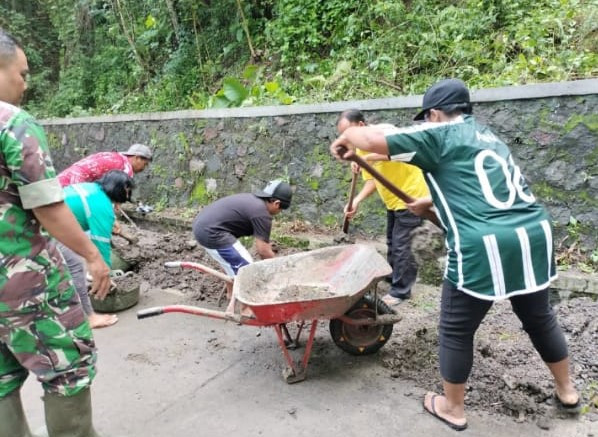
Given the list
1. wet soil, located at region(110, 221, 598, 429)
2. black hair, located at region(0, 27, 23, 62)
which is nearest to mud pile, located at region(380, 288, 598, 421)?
wet soil, located at region(110, 221, 598, 429)

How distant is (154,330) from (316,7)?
5692mm

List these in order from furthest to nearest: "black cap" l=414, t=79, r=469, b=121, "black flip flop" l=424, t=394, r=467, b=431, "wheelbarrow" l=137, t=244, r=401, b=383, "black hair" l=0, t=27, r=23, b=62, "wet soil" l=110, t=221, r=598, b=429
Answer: "wheelbarrow" l=137, t=244, r=401, b=383 < "wet soil" l=110, t=221, r=598, b=429 < "black flip flop" l=424, t=394, r=467, b=431 < "black cap" l=414, t=79, r=469, b=121 < "black hair" l=0, t=27, r=23, b=62

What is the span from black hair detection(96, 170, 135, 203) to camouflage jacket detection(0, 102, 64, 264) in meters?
1.94

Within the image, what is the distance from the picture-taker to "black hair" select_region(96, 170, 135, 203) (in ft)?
12.8

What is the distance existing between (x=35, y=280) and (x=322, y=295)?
1940 millimetres

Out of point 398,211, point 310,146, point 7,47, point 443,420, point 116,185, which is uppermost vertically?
point 7,47

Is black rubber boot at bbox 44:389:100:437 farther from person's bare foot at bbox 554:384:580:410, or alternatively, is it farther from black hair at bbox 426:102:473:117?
person's bare foot at bbox 554:384:580:410

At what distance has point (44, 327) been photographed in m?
2.03

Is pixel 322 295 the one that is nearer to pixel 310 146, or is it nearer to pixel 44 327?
pixel 44 327

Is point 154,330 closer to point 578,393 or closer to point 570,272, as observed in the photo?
point 578,393

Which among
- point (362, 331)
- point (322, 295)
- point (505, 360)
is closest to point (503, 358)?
point (505, 360)

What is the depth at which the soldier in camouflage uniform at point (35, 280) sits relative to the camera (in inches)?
75.5

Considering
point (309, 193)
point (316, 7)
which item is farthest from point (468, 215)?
point (316, 7)

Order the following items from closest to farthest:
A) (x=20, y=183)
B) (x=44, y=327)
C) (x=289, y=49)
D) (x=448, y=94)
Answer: (x=20, y=183), (x=44, y=327), (x=448, y=94), (x=289, y=49)
